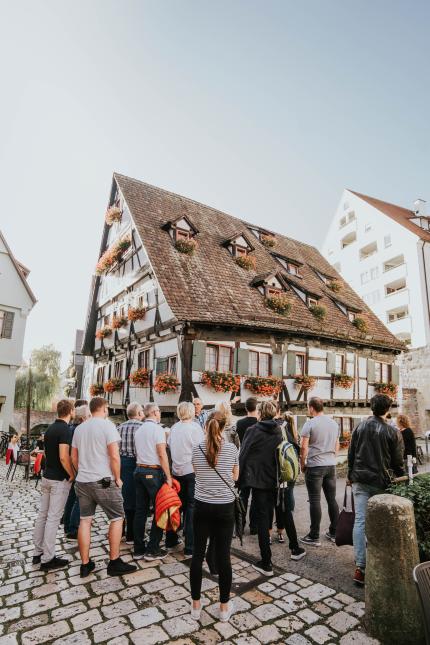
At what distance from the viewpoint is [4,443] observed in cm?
1869

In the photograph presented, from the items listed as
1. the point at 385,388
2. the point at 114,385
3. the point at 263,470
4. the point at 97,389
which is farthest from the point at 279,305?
the point at 263,470

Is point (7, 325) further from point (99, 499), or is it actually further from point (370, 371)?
point (99, 499)

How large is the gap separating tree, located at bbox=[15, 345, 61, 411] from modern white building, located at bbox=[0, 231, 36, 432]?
5347mm

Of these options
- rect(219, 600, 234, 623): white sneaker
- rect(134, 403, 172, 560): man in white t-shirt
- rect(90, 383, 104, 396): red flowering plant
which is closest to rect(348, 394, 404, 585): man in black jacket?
rect(219, 600, 234, 623): white sneaker

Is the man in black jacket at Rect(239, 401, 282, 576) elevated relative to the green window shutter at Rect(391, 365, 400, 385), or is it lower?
lower

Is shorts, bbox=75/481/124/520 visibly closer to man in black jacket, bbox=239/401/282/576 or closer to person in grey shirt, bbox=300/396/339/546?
man in black jacket, bbox=239/401/282/576

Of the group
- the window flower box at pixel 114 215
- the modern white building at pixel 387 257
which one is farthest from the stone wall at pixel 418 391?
the window flower box at pixel 114 215

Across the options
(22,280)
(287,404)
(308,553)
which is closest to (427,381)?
(287,404)

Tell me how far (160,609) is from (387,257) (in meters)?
32.0

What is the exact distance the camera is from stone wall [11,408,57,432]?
24500mm

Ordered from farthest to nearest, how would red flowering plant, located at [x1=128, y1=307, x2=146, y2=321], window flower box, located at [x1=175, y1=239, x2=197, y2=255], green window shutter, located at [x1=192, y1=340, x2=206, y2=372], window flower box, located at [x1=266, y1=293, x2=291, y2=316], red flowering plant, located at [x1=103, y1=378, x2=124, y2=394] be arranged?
red flowering plant, located at [x1=103, y1=378, x2=124, y2=394] < window flower box, located at [x1=175, y1=239, x2=197, y2=255] < window flower box, located at [x1=266, y1=293, x2=291, y2=316] < red flowering plant, located at [x1=128, y1=307, x2=146, y2=321] < green window shutter, located at [x1=192, y1=340, x2=206, y2=372]

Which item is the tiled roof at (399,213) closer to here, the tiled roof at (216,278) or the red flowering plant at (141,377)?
the tiled roof at (216,278)

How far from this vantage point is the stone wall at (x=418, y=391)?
22109mm

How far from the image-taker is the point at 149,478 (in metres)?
5.20
